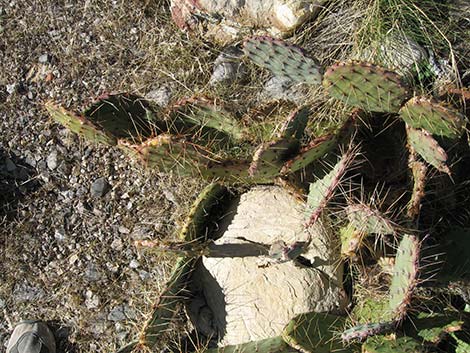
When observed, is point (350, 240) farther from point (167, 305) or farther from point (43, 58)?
point (43, 58)

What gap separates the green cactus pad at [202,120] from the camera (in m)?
2.86

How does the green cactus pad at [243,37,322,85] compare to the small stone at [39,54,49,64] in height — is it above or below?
above

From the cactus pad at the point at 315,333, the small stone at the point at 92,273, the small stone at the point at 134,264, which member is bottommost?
the small stone at the point at 92,273

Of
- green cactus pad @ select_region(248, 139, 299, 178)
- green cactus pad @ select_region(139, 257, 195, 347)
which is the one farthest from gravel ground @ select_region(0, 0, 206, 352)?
green cactus pad @ select_region(248, 139, 299, 178)

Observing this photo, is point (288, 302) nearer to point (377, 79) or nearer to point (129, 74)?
point (377, 79)

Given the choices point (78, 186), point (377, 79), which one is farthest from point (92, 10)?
point (377, 79)

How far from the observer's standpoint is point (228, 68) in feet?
11.9

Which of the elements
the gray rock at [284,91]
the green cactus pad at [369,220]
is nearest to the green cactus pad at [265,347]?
the green cactus pad at [369,220]

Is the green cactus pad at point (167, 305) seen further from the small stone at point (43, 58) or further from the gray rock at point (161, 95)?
the small stone at point (43, 58)

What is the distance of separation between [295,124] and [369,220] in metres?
0.45

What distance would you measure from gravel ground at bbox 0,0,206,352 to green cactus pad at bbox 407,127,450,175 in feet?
3.63

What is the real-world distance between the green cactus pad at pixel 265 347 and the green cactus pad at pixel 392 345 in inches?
12.4

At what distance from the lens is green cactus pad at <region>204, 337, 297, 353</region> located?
267cm

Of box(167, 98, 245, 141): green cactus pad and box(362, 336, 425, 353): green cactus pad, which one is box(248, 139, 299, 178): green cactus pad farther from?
box(362, 336, 425, 353): green cactus pad
